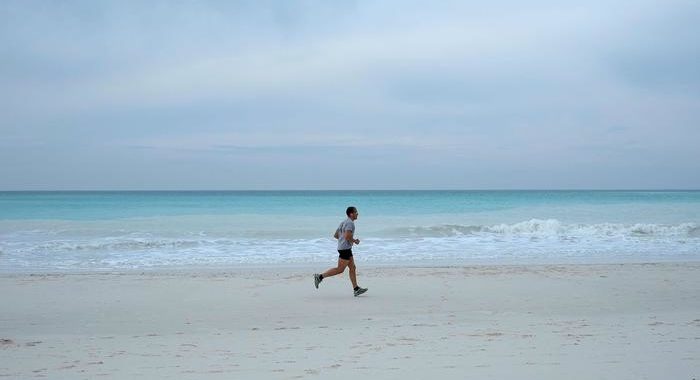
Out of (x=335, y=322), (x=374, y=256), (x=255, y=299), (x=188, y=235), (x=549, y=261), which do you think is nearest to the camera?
(x=335, y=322)

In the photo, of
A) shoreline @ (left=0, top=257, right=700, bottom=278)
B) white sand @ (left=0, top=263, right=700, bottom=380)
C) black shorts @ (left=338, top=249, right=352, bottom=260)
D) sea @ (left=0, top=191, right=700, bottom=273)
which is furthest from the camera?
sea @ (left=0, top=191, right=700, bottom=273)

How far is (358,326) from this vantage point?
7.52 meters

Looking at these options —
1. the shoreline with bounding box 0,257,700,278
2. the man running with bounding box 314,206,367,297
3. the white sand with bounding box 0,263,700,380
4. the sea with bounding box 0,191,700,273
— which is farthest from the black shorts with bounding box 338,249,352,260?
the sea with bounding box 0,191,700,273

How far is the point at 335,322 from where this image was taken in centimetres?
786

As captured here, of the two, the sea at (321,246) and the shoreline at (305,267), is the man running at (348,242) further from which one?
the sea at (321,246)

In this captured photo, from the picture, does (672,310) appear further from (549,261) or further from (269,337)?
(549,261)

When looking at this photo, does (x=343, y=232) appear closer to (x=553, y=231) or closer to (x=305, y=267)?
(x=305, y=267)

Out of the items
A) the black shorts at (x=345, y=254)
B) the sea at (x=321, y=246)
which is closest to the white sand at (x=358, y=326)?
the black shorts at (x=345, y=254)

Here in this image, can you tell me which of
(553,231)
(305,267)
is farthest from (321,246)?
(553,231)

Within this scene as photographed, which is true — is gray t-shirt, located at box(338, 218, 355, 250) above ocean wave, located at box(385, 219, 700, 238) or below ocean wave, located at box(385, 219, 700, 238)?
above

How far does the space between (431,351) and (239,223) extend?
2587 centimetres

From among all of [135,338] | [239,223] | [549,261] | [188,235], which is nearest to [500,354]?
[135,338]

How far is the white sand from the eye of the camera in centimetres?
547

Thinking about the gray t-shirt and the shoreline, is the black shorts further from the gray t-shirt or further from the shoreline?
the shoreline
